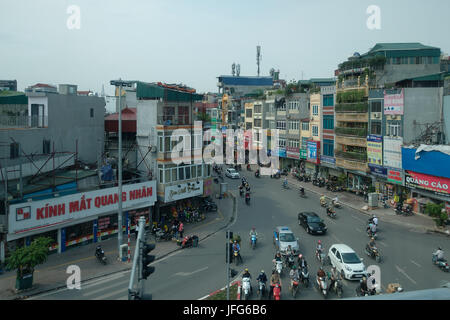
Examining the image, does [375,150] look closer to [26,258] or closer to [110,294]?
[110,294]

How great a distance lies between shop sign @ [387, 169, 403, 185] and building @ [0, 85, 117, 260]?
2610 centimetres

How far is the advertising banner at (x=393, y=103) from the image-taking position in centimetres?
3678

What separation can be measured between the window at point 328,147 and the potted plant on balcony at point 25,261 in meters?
38.1

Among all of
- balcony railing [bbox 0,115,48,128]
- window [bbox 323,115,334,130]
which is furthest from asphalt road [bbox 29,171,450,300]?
window [bbox 323,115,334,130]

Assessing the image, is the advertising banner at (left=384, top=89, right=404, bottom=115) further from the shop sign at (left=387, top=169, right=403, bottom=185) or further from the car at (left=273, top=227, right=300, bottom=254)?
the car at (left=273, top=227, right=300, bottom=254)

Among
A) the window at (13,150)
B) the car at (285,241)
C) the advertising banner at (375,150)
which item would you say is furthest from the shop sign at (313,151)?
the window at (13,150)

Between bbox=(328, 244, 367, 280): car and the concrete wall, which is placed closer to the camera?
bbox=(328, 244, 367, 280): car

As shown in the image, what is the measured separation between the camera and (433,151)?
32.5m

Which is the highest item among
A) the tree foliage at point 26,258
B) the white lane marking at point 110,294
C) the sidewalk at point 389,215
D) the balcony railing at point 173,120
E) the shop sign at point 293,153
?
the balcony railing at point 173,120

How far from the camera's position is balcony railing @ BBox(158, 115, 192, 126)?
30719 mm

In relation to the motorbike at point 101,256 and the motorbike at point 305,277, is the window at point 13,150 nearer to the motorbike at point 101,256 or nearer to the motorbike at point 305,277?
the motorbike at point 101,256

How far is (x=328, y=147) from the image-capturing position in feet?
166
